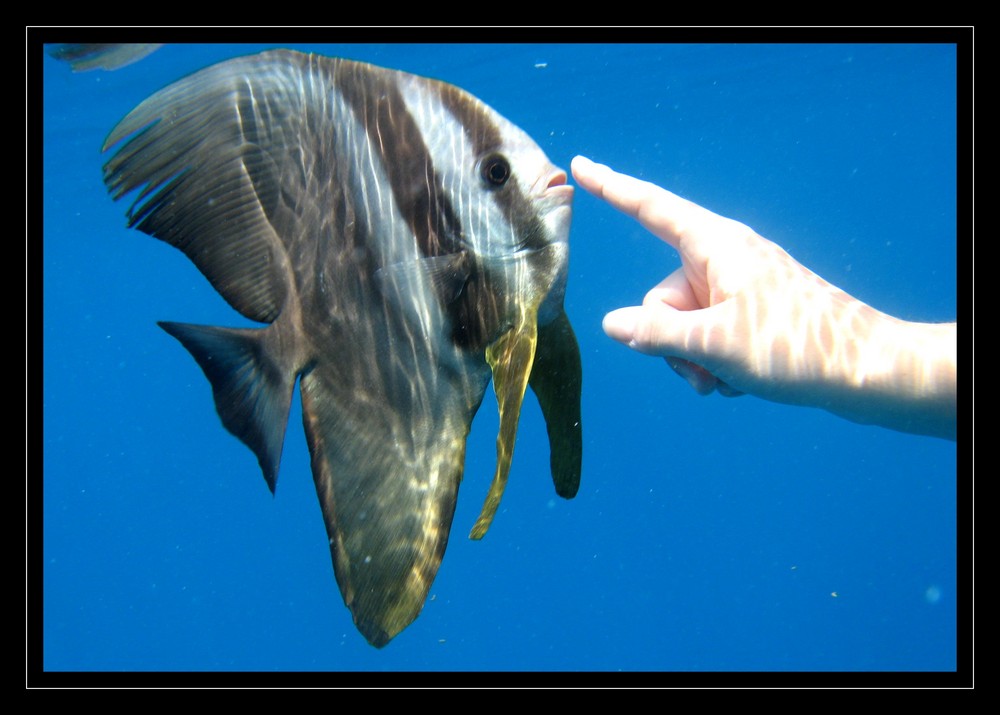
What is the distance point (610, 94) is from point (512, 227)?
21.8m

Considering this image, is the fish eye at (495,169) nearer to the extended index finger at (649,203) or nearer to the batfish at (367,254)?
the batfish at (367,254)

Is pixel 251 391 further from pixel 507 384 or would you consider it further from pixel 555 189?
pixel 555 189

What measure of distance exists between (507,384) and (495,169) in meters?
0.65

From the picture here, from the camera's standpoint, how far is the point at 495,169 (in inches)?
81.2

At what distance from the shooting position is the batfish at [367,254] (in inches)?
81.3

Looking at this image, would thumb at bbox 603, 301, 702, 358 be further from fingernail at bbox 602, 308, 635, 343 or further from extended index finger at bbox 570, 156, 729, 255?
extended index finger at bbox 570, 156, 729, 255

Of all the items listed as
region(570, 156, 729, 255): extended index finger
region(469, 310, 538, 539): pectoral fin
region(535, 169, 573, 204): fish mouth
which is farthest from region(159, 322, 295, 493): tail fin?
region(570, 156, 729, 255): extended index finger

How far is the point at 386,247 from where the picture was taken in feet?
6.82

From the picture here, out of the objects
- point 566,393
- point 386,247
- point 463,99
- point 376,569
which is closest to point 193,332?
point 386,247

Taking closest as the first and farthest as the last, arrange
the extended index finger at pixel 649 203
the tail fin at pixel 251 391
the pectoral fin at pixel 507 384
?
1. the pectoral fin at pixel 507 384
2. the tail fin at pixel 251 391
3. the extended index finger at pixel 649 203

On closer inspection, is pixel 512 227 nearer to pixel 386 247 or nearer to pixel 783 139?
pixel 386 247

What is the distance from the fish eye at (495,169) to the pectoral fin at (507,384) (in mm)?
411

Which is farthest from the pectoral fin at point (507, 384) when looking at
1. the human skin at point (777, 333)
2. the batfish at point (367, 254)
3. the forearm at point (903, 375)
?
the forearm at point (903, 375)
